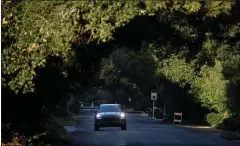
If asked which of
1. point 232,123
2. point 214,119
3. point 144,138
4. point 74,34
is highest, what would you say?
point 74,34

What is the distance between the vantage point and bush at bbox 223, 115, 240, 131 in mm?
37606

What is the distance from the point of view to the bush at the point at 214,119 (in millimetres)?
44453

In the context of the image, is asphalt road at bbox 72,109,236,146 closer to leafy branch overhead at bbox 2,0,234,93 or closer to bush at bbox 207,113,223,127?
bush at bbox 207,113,223,127

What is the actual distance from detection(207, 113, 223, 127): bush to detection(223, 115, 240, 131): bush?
10.4 ft

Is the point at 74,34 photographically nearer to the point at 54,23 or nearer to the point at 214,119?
the point at 54,23

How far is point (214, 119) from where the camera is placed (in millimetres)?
46156

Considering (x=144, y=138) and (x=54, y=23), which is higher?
(x=54, y=23)

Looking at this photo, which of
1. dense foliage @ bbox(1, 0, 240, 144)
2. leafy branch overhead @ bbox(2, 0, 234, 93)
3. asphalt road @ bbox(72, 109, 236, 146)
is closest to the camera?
leafy branch overhead @ bbox(2, 0, 234, 93)

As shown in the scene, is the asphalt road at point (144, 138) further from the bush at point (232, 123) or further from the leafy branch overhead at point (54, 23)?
the leafy branch overhead at point (54, 23)

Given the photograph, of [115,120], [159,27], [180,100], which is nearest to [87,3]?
[159,27]

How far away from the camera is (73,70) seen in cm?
1950

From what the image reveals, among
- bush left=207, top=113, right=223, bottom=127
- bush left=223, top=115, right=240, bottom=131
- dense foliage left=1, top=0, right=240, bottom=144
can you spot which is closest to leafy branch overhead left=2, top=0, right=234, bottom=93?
dense foliage left=1, top=0, right=240, bottom=144

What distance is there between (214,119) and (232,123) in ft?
25.0

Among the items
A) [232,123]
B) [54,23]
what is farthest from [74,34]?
[232,123]
